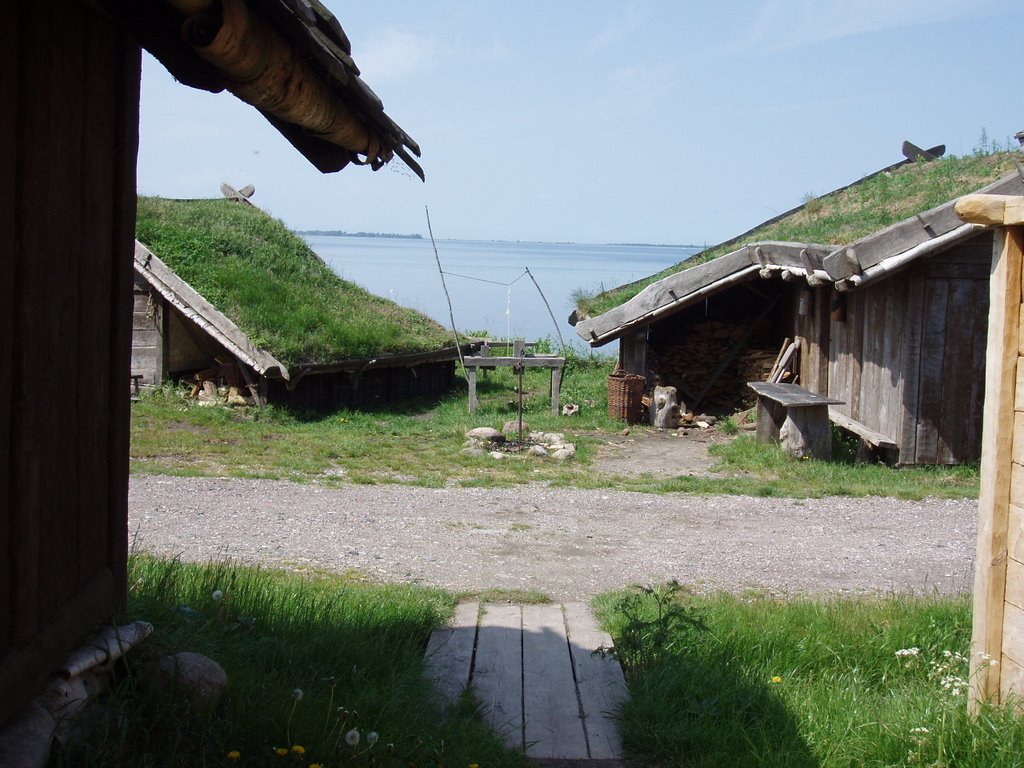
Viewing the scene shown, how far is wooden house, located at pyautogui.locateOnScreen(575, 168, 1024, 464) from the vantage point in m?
10.9

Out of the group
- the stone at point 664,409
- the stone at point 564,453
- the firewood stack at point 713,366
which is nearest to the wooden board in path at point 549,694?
the stone at point 564,453

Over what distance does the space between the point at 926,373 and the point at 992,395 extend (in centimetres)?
771

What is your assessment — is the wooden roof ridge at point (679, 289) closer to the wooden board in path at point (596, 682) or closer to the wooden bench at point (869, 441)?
the wooden bench at point (869, 441)

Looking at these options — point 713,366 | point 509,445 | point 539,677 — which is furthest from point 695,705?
point 713,366

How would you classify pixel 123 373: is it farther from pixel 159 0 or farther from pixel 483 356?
pixel 483 356

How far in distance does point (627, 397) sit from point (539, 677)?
10338mm

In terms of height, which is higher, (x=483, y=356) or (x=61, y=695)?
(x=483, y=356)

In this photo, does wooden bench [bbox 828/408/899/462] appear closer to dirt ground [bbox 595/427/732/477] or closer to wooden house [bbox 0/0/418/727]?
dirt ground [bbox 595/427/732/477]

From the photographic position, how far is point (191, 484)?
378 inches

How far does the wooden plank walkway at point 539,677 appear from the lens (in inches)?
152

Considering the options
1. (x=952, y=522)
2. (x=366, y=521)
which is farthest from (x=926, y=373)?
(x=366, y=521)

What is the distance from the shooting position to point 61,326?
2793mm

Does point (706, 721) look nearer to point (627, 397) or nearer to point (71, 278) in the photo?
point (71, 278)

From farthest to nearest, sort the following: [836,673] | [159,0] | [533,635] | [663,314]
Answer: [663,314], [533,635], [836,673], [159,0]
